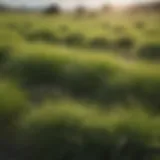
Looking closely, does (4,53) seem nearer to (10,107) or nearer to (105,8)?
(10,107)

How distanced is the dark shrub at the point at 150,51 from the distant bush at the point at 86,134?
19 cm

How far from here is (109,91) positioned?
1023mm

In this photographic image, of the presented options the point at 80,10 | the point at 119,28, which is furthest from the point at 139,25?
the point at 80,10

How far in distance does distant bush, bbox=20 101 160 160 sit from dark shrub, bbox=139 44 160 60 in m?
0.19

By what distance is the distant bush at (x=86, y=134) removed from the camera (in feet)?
3.03

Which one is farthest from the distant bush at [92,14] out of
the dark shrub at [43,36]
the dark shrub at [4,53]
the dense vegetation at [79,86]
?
the dark shrub at [4,53]

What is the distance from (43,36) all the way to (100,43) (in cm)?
16

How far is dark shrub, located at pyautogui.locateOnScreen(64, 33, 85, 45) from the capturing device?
113 cm

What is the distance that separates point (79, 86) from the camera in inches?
41.1

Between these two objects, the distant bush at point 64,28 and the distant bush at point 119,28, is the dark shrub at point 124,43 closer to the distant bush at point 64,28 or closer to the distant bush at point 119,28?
the distant bush at point 119,28

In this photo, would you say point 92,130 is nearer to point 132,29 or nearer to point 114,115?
point 114,115

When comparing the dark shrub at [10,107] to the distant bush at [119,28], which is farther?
the distant bush at [119,28]

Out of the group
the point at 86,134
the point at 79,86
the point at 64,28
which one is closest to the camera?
the point at 86,134

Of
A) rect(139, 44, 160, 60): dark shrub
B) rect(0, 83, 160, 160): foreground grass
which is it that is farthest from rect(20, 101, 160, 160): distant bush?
rect(139, 44, 160, 60): dark shrub
